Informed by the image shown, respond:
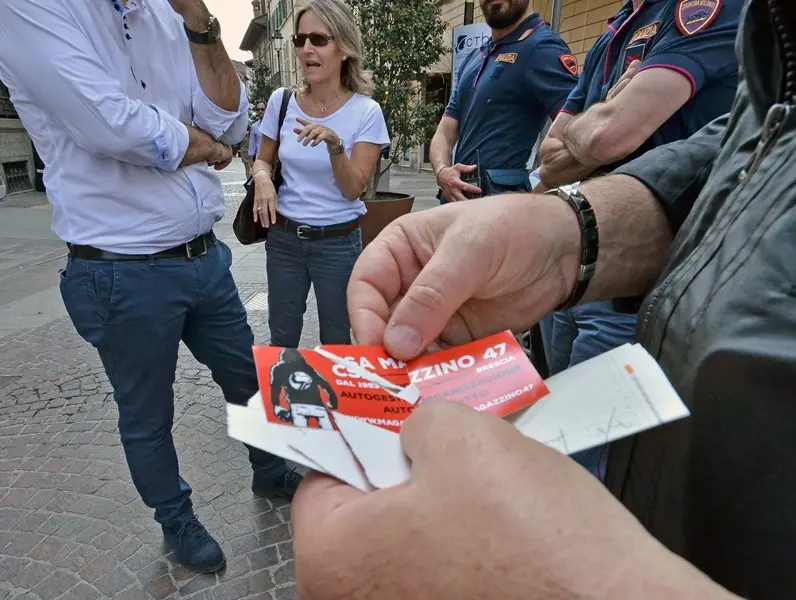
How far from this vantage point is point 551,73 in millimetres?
2650

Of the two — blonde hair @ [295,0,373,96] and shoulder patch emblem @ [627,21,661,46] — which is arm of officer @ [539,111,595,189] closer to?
shoulder patch emblem @ [627,21,661,46]

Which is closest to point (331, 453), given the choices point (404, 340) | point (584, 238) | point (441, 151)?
point (404, 340)

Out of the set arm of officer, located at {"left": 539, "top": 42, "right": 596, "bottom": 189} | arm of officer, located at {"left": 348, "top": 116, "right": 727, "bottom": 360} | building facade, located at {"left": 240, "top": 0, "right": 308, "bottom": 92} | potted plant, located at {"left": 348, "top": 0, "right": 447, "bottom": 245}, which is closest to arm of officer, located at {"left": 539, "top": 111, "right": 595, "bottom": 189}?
arm of officer, located at {"left": 539, "top": 42, "right": 596, "bottom": 189}

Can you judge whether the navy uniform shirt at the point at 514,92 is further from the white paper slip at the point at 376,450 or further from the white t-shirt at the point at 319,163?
the white paper slip at the point at 376,450

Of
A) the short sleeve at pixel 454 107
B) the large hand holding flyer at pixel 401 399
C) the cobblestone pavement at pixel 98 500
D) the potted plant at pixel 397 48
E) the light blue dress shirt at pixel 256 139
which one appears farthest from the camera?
the potted plant at pixel 397 48

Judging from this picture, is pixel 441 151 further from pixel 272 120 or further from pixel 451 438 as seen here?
pixel 451 438

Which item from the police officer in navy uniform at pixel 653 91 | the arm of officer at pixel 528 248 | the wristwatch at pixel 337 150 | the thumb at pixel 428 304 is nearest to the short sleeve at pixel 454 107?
the wristwatch at pixel 337 150

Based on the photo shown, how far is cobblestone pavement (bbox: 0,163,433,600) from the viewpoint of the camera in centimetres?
205

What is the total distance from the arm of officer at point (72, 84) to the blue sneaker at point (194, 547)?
1446 mm

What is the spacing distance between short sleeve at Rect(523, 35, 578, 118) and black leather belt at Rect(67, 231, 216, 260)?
1.79 meters

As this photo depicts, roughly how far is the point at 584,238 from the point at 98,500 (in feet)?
8.30

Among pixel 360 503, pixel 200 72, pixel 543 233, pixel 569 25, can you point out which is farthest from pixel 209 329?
pixel 569 25

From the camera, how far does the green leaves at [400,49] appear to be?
534 centimetres

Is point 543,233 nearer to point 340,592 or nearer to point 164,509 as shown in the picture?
point 340,592
